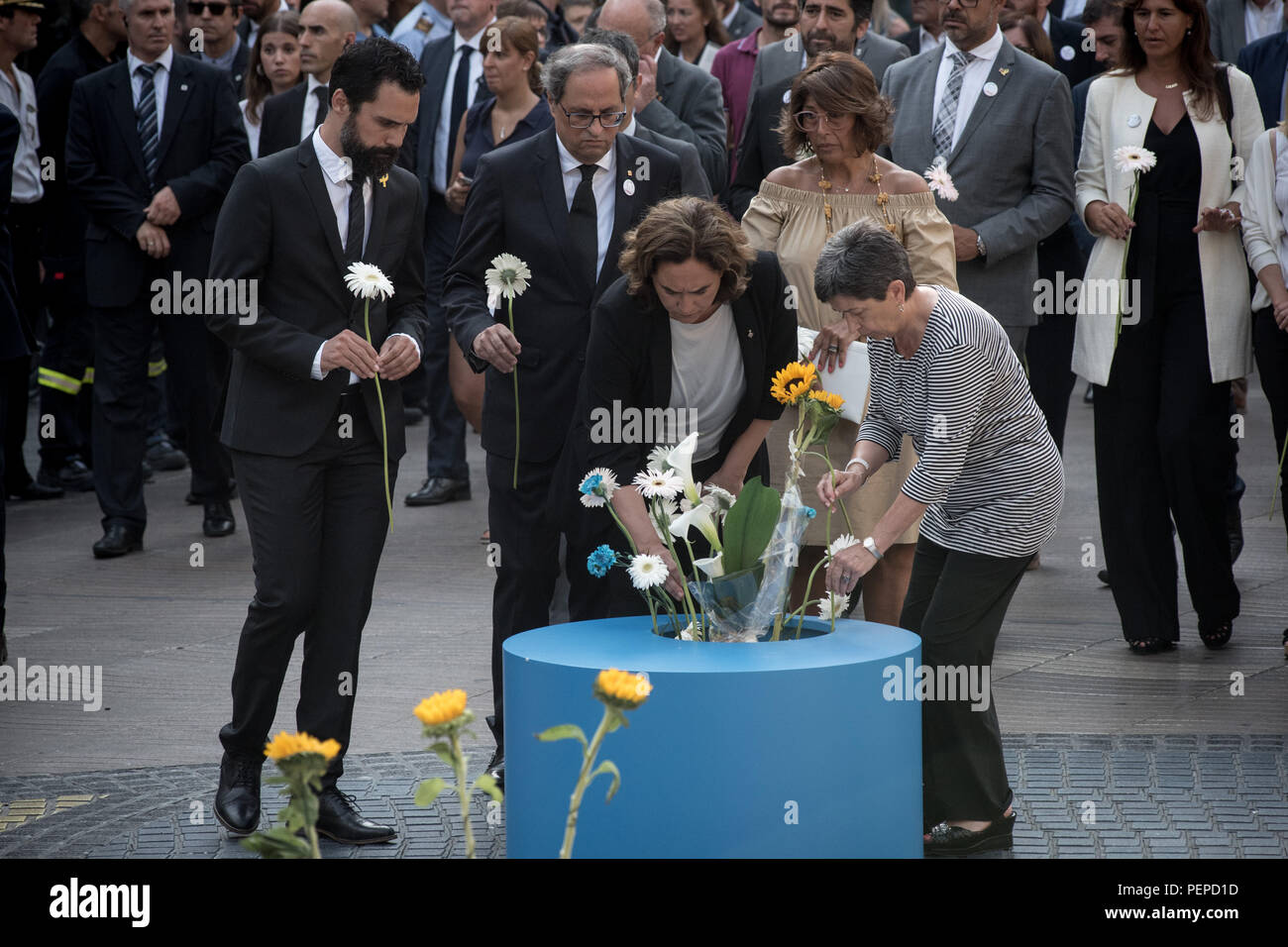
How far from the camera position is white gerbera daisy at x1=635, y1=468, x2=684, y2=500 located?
3.93m

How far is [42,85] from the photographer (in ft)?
30.6

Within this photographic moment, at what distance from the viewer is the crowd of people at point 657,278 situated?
4457mm

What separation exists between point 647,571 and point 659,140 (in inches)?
86.4

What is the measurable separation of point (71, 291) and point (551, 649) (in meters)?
6.71

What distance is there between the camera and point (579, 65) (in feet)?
16.0

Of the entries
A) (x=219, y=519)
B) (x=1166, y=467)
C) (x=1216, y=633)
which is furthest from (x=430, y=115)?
(x=1216, y=633)

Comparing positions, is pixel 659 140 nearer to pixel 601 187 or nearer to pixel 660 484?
pixel 601 187

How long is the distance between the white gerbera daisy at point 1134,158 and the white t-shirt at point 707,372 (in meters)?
2.23

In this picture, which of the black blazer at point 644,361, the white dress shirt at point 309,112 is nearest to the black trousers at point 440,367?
the white dress shirt at point 309,112

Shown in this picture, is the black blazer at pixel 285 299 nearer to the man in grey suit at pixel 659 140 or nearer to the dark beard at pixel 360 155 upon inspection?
the dark beard at pixel 360 155

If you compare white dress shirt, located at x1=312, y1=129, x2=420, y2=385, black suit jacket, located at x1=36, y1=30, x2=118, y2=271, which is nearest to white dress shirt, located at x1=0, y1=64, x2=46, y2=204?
black suit jacket, located at x1=36, y1=30, x2=118, y2=271

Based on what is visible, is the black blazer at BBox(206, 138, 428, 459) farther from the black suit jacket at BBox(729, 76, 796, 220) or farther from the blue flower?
the black suit jacket at BBox(729, 76, 796, 220)

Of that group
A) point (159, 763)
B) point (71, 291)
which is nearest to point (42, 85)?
point (71, 291)

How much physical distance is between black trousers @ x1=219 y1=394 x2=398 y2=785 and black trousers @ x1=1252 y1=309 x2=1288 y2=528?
3.29m
